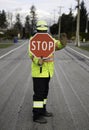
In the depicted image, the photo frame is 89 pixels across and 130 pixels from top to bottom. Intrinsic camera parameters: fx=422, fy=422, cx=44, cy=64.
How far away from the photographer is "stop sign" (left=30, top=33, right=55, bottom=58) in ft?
26.4

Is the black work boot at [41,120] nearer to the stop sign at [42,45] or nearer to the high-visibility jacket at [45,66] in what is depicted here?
the high-visibility jacket at [45,66]

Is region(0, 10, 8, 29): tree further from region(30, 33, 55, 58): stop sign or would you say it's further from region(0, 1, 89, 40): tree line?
region(30, 33, 55, 58): stop sign

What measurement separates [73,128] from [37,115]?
2.99ft

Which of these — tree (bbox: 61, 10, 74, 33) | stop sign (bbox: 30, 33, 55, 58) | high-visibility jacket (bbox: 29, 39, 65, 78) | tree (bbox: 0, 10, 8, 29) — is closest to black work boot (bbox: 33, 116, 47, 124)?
high-visibility jacket (bbox: 29, 39, 65, 78)

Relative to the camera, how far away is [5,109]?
9203mm

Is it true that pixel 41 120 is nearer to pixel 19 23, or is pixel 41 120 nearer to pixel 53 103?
pixel 53 103

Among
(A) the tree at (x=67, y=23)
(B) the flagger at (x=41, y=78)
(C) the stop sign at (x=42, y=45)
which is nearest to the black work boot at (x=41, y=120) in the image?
(B) the flagger at (x=41, y=78)

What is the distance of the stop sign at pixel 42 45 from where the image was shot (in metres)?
8.05

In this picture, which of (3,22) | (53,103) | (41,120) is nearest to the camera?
(41,120)

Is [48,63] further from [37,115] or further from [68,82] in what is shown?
[68,82]

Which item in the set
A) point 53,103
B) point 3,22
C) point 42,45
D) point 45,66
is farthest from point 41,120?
point 3,22

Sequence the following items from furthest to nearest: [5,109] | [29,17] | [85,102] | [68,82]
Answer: [29,17] < [68,82] < [85,102] < [5,109]

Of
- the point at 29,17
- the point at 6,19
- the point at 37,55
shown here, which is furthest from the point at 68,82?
the point at 29,17

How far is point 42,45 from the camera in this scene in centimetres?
808
